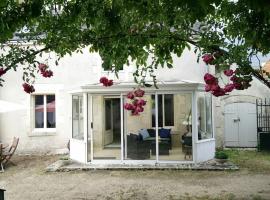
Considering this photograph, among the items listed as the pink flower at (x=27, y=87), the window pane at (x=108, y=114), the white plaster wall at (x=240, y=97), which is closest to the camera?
the pink flower at (x=27, y=87)

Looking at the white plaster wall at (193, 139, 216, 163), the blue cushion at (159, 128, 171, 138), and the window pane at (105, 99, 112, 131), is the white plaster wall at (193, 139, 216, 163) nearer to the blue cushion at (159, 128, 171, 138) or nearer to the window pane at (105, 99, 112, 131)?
the blue cushion at (159, 128, 171, 138)

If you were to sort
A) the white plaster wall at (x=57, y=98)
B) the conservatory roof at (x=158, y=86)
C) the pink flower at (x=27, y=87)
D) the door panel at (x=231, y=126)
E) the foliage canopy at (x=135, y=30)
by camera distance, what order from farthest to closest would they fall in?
the door panel at (x=231, y=126)
the white plaster wall at (x=57, y=98)
the conservatory roof at (x=158, y=86)
the pink flower at (x=27, y=87)
the foliage canopy at (x=135, y=30)

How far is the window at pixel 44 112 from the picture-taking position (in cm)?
1764

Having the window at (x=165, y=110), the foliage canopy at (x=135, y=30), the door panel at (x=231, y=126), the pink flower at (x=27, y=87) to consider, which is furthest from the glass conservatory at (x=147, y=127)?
the pink flower at (x=27, y=87)

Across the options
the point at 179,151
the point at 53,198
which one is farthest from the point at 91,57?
the point at 53,198

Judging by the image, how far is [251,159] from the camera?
15219mm

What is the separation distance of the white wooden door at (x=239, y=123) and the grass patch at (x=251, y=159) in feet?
3.16

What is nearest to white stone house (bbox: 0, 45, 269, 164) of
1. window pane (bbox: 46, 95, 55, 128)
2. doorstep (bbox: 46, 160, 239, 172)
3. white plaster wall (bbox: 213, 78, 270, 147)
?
doorstep (bbox: 46, 160, 239, 172)

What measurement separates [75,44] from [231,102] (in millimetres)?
12246

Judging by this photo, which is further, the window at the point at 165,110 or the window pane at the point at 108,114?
the window pane at the point at 108,114

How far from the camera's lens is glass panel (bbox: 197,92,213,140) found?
14.6 meters

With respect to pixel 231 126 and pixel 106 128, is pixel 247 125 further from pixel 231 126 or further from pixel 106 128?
pixel 106 128

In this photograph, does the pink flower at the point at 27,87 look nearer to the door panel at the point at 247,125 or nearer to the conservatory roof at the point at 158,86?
the conservatory roof at the point at 158,86

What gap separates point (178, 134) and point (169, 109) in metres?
0.92
